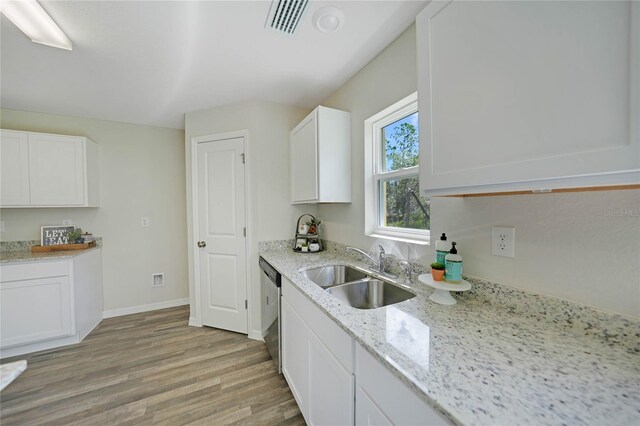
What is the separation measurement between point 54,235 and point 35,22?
2237 millimetres

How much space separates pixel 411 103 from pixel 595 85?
3.49 ft

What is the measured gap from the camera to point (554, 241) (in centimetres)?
87

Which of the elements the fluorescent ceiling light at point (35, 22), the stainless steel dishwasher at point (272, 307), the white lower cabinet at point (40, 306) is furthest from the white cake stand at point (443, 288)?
the white lower cabinet at point (40, 306)

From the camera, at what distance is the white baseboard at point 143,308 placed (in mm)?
2867

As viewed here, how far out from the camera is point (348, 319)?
940 mm

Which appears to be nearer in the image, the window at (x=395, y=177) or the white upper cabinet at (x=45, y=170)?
the window at (x=395, y=177)

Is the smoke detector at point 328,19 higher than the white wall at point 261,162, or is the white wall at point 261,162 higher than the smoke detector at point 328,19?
the smoke detector at point 328,19

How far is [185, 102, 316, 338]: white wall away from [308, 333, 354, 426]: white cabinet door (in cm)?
133

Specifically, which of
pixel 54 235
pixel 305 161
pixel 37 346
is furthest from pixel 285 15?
pixel 37 346

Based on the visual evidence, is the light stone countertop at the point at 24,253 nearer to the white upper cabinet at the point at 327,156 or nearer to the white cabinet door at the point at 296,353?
the white cabinet door at the point at 296,353

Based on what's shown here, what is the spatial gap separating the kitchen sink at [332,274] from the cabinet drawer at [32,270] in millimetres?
2446

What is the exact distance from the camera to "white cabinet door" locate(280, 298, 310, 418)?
4.35 ft

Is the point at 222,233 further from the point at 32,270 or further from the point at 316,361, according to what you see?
the point at 316,361

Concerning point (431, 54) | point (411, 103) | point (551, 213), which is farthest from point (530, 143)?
point (411, 103)
